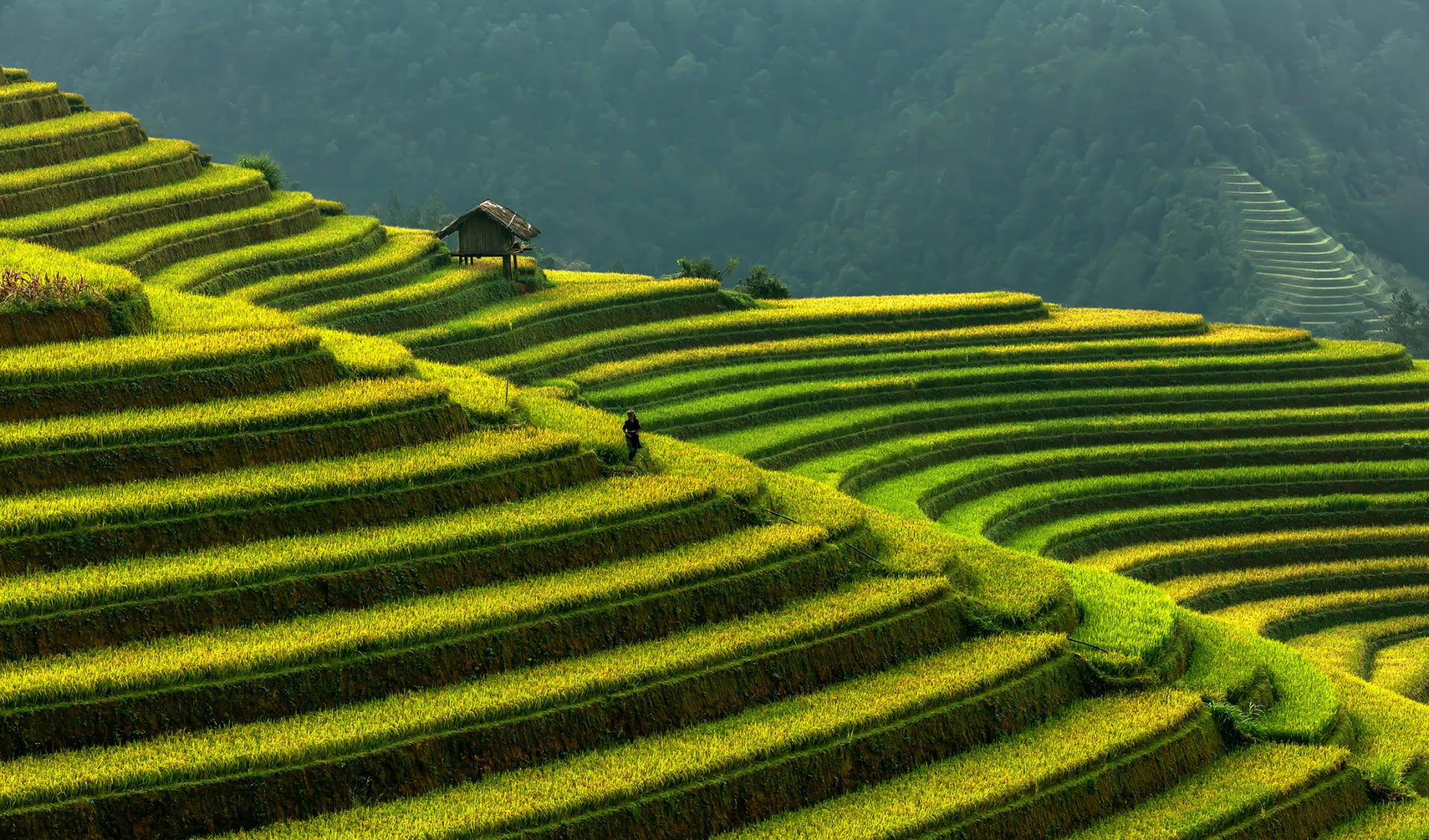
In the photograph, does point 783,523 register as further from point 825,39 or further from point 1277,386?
point 825,39

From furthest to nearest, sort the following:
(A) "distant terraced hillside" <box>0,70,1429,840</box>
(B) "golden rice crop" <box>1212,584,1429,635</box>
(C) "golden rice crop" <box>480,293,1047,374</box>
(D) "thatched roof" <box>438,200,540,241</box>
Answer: (D) "thatched roof" <box>438,200,540,241</box> < (C) "golden rice crop" <box>480,293,1047,374</box> < (B) "golden rice crop" <box>1212,584,1429,635</box> < (A) "distant terraced hillside" <box>0,70,1429,840</box>

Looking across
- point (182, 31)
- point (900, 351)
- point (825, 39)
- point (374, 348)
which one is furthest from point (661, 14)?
point (374, 348)

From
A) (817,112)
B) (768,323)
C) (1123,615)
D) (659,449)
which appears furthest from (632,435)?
(817,112)

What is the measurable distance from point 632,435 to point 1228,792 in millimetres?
7600

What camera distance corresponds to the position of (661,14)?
141 meters

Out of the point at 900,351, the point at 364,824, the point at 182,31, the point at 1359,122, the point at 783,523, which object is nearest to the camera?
the point at 364,824

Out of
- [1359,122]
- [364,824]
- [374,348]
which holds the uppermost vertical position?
[1359,122]

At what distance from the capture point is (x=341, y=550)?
14.6 meters

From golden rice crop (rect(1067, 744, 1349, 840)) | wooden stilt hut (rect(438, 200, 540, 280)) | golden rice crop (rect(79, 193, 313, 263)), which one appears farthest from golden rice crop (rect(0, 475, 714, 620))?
wooden stilt hut (rect(438, 200, 540, 280))

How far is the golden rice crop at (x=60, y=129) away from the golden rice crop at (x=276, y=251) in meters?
3.11

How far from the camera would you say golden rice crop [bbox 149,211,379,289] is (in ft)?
87.7

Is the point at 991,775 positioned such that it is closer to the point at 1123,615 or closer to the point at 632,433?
the point at 1123,615

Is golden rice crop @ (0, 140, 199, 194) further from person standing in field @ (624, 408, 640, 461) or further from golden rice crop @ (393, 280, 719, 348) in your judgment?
person standing in field @ (624, 408, 640, 461)

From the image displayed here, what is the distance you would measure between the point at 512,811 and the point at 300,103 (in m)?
126
